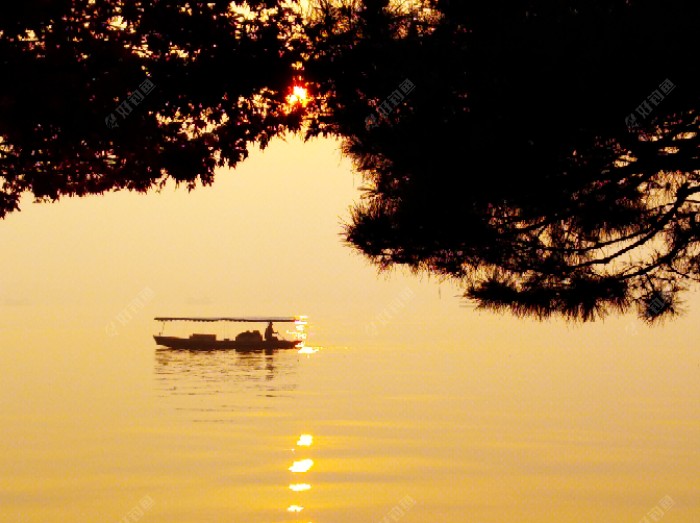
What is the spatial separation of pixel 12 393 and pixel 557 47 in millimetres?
60010

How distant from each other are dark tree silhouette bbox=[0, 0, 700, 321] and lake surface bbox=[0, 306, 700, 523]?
9532 millimetres

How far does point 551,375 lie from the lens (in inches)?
3622

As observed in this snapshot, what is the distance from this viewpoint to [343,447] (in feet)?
122

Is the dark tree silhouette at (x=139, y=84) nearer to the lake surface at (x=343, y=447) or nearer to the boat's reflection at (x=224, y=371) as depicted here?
the lake surface at (x=343, y=447)

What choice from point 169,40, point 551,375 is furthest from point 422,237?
point 551,375

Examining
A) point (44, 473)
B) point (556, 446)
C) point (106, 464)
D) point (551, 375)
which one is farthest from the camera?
point (551, 375)

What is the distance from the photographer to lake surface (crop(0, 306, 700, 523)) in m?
24.6

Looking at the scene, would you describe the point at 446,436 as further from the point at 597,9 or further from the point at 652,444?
the point at 597,9

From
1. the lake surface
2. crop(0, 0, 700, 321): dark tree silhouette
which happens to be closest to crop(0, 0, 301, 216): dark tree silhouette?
crop(0, 0, 700, 321): dark tree silhouette

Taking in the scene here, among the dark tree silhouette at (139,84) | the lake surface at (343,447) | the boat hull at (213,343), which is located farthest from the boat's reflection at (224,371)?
the dark tree silhouette at (139,84)

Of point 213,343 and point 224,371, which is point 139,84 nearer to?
point 224,371

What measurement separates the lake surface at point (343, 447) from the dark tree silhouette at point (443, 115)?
31.3 feet

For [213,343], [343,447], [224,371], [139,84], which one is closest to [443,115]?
[139,84]

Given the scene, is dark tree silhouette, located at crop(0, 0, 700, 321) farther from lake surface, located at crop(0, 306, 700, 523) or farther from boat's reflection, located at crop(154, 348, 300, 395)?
boat's reflection, located at crop(154, 348, 300, 395)
